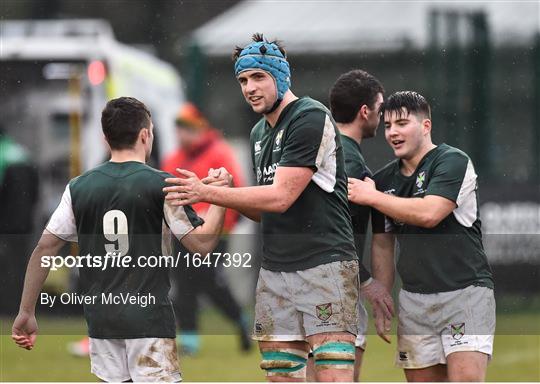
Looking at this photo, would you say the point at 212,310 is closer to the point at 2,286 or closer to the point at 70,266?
the point at 2,286

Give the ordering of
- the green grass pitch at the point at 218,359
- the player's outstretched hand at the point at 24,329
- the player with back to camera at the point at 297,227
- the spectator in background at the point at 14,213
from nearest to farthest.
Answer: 1. the player with back to camera at the point at 297,227
2. the player's outstretched hand at the point at 24,329
3. the spectator in background at the point at 14,213
4. the green grass pitch at the point at 218,359

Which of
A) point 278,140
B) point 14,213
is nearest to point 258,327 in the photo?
point 278,140

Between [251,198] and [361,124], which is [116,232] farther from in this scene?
[361,124]

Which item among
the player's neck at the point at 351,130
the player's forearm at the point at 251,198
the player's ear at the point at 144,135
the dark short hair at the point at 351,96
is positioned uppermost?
the dark short hair at the point at 351,96

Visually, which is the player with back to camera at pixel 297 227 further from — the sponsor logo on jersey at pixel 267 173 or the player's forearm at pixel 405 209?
the player's forearm at pixel 405 209

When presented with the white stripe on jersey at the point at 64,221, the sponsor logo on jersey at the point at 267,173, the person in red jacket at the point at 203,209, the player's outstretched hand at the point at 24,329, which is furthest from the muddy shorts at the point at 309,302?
the person in red jacket at the point at 203,209

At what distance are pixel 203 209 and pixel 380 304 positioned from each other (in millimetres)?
3171

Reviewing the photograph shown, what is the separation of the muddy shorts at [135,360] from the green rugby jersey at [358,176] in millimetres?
1057

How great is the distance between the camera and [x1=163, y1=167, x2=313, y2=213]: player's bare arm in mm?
4730

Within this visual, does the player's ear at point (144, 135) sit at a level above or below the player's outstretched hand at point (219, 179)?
above

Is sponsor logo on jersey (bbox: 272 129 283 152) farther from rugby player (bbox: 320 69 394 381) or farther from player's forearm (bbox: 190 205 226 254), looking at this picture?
rugby player (bbox: 320 69 394 381)

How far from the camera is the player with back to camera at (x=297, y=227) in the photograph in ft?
15.8

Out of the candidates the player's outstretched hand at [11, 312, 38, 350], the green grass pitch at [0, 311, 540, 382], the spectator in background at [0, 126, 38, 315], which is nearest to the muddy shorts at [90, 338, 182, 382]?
the player's outstretched hand at [11, 312, 38, 350]

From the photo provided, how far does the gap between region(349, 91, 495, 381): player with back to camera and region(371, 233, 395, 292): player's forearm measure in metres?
0.09
